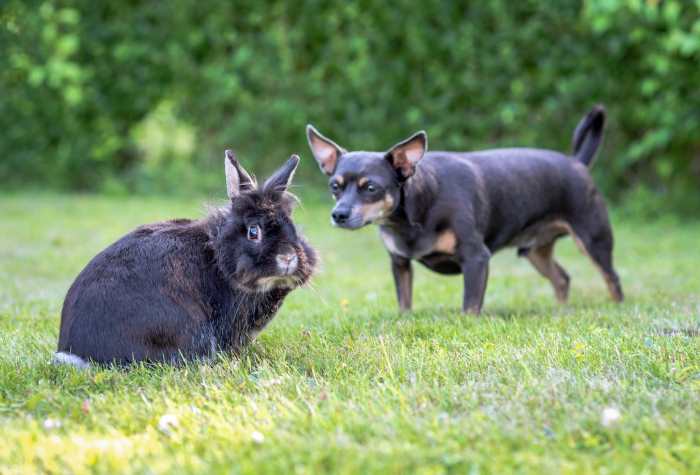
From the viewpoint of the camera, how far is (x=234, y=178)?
4.46 meters

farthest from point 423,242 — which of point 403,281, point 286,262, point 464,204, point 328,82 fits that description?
point 328,82

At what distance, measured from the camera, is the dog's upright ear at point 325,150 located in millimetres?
5793

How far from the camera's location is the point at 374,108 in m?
13.0

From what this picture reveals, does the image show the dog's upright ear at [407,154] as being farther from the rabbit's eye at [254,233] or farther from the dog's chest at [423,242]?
the rabbit's eye at [254,233]

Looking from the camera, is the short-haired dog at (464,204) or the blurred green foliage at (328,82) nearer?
the short-haired dog at (464,204)

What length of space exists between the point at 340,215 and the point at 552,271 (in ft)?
7.99

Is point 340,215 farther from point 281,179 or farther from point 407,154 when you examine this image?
point 281,179

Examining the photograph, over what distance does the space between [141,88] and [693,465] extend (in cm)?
1272

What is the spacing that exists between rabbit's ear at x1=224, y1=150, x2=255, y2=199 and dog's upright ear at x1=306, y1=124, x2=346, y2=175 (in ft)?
4.41

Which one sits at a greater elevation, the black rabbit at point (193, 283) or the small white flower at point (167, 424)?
the black rabbit at point (193, 283)

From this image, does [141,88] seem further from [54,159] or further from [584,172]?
[584,172]

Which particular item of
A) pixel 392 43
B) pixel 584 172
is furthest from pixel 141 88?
pixel 584 172

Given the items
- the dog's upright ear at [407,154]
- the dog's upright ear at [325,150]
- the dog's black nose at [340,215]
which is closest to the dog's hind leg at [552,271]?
the dog's upright ear at [407,154]

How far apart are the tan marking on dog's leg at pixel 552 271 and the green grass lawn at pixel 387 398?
2.67 ft
